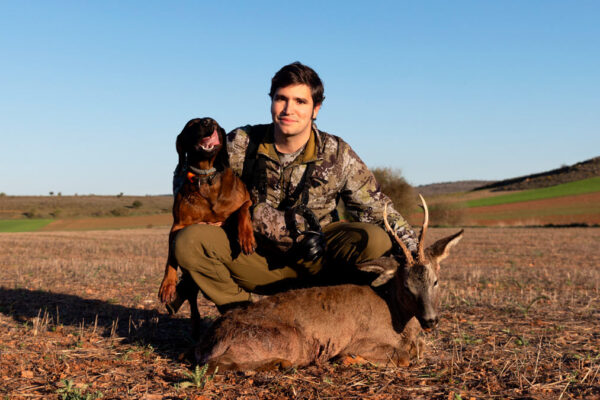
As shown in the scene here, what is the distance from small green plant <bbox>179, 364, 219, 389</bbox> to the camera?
4.03 m

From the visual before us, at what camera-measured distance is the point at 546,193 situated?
2616 inches

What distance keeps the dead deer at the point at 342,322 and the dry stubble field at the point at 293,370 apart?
0.48ft

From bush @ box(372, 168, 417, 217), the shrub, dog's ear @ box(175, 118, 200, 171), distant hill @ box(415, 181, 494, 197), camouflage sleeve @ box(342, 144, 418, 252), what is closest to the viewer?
dog's ear @ box(175, 118, 200, 171)

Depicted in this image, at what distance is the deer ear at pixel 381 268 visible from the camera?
4684mm

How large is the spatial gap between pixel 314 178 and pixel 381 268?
57.0 inches

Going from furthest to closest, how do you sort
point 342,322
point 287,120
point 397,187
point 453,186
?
point 453,186 → point 397,187 → point 287,120 → point 342,322

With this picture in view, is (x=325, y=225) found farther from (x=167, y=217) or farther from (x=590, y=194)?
(x=590, y=194)

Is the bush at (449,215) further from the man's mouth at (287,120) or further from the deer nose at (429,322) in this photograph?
the deer nose at (429,322)

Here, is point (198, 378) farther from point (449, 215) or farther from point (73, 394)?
point (449, 215)

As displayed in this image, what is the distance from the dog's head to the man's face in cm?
62

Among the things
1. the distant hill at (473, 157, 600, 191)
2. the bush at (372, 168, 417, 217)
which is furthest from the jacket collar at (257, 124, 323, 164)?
the distant hill at (473, 157, 600, 191)

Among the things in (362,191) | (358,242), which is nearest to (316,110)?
(362,191)

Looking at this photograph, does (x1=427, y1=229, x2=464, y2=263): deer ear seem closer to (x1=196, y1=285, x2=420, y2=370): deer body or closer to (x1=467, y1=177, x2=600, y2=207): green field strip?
(x1=196, y1=285, x2=420, y2=370): deer body

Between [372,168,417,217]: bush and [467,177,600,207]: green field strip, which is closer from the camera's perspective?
[372,168,417,217]: bush
